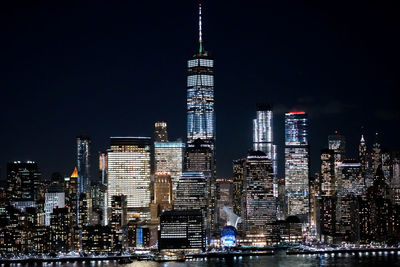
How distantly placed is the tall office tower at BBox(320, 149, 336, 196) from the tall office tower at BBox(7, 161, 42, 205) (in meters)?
36.3

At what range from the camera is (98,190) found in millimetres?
96312

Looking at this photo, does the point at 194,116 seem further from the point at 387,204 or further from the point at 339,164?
the point at 387,204

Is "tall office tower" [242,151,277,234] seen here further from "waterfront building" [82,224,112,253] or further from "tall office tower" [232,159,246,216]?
"waterfront building" [82,224,112,253]

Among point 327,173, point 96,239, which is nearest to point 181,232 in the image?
point 96,239

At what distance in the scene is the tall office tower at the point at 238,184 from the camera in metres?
94.4

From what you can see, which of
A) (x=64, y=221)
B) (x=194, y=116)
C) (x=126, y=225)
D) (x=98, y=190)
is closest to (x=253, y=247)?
(x=126, y=225)

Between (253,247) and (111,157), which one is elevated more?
(111,157)

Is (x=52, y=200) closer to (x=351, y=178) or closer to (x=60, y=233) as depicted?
(x=60, y=233)

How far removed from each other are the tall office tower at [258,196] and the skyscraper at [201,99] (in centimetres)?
1935

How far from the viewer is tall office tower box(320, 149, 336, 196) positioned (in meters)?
100

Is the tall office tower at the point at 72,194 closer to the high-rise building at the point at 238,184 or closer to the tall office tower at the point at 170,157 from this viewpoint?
the tall office tower at the point at 170,157

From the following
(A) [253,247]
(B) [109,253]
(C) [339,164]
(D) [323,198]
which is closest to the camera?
(B) [109,253]

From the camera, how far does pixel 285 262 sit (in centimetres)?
6250

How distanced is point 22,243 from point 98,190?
26035mm
